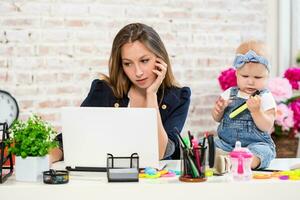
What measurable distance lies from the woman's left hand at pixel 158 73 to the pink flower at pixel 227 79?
1257 mm

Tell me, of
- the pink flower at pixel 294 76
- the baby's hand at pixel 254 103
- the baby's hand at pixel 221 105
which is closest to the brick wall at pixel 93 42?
the pink flower at pixel 294 76

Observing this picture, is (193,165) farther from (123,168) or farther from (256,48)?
(256,48)

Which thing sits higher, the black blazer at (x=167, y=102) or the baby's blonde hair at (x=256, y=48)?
the baby's blonde hair at (x=256, y=48)

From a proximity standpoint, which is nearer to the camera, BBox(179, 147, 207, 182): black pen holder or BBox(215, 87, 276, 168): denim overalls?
BBox(179, 147, 207, 182): black pen holder

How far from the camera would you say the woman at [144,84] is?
2.21 m

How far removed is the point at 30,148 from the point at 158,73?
0.74 m

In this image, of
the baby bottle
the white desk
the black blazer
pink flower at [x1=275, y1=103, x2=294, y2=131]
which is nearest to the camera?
the white desk

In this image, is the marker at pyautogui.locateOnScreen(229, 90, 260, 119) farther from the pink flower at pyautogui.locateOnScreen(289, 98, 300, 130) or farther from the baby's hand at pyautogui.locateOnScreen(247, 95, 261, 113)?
the pink flower at pyautogui.locateOnScreen(289, 98, 300, 130)

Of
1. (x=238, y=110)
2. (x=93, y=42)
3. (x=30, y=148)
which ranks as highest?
(x=93, y=42)

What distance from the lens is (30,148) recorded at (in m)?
1.64

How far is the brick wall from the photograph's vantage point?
3434 mm

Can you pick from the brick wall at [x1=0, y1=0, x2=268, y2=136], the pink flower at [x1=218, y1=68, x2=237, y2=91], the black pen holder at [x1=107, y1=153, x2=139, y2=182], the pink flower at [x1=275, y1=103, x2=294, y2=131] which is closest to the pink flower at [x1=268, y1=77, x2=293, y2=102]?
the pink flower at [x1=275, y1=103, x2=294, y2=131]

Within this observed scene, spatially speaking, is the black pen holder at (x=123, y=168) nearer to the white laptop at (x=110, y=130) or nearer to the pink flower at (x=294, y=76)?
the white laptop at (x=110, y=130)

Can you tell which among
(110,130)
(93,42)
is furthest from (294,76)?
(110,130)
